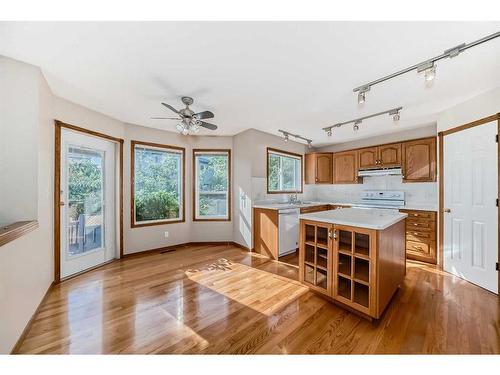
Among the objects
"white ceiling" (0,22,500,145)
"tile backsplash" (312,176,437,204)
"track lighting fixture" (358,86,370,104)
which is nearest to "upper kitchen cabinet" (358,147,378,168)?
"tile backsplash" (312,176,437,204)

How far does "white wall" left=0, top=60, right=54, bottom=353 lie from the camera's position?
1.49m

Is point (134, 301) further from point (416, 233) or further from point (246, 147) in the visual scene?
point (416, 233)

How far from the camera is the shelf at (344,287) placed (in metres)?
2.03

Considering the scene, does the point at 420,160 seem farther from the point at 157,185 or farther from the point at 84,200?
the point at 84,200

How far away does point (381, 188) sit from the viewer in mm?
4297

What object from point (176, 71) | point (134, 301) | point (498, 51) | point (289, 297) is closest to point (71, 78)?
point (176, 71)

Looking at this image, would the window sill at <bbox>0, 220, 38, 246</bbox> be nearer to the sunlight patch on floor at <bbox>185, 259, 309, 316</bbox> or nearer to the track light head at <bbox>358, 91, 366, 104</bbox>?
the sunlight patch on floor at <bbox>185, 259, 309, 316</bbox>

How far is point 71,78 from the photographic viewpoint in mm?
2105

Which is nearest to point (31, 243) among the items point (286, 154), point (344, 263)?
point (344, 263)

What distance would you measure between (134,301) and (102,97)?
2.49 m

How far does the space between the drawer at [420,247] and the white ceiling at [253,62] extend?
2105 millimetres

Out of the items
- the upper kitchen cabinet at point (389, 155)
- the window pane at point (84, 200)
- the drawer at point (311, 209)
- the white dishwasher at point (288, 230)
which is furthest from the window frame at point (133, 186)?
the upper kitchen cabinet at point (389, 155)

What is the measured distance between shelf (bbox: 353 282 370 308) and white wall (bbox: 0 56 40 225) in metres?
3.19

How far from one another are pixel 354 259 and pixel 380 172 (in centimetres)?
284
